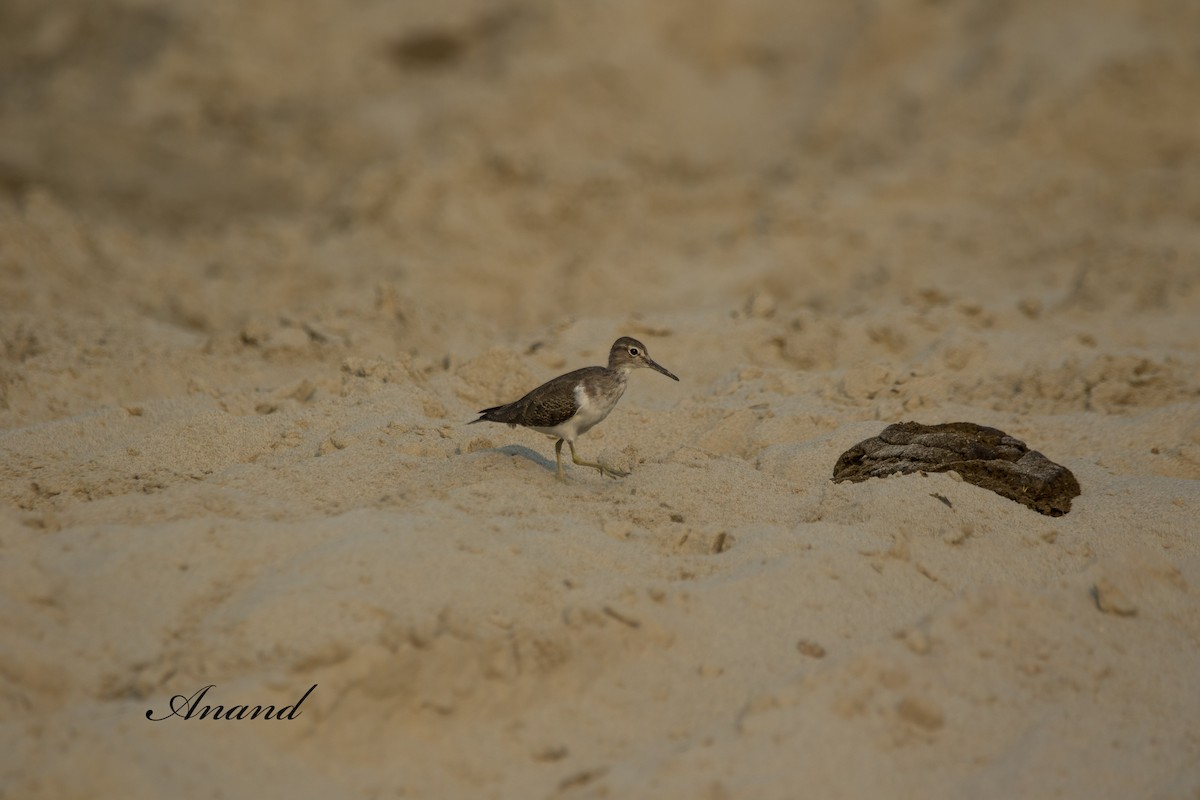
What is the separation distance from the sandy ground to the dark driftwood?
0.17 m

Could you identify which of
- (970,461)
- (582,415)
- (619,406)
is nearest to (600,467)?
(582,415)

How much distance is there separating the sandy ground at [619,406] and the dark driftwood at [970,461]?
6.5 inches

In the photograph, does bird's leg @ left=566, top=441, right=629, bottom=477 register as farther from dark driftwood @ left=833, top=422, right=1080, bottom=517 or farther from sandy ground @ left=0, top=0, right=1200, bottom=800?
dark driftwood @ left=833, top=422, right=1080, bottom=517

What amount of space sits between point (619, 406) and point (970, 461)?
2303 mm

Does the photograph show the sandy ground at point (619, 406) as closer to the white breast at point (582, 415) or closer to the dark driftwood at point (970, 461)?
the dark driftwood at point (970, 461)

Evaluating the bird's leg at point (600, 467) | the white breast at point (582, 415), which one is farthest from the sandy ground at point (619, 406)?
the white breast at point (582, 415)

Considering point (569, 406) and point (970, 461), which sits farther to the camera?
point (970, 461)

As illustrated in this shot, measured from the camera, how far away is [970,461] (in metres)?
5.61

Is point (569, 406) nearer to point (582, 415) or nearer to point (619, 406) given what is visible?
point (582, 415)

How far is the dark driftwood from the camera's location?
5465mm

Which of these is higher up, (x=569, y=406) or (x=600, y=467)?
(x=569, y=406)

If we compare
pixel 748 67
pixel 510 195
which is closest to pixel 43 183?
pixel 510 195

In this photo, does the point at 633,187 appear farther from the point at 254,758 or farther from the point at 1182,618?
the point at 254,758

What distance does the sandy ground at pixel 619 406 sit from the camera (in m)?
3.78
